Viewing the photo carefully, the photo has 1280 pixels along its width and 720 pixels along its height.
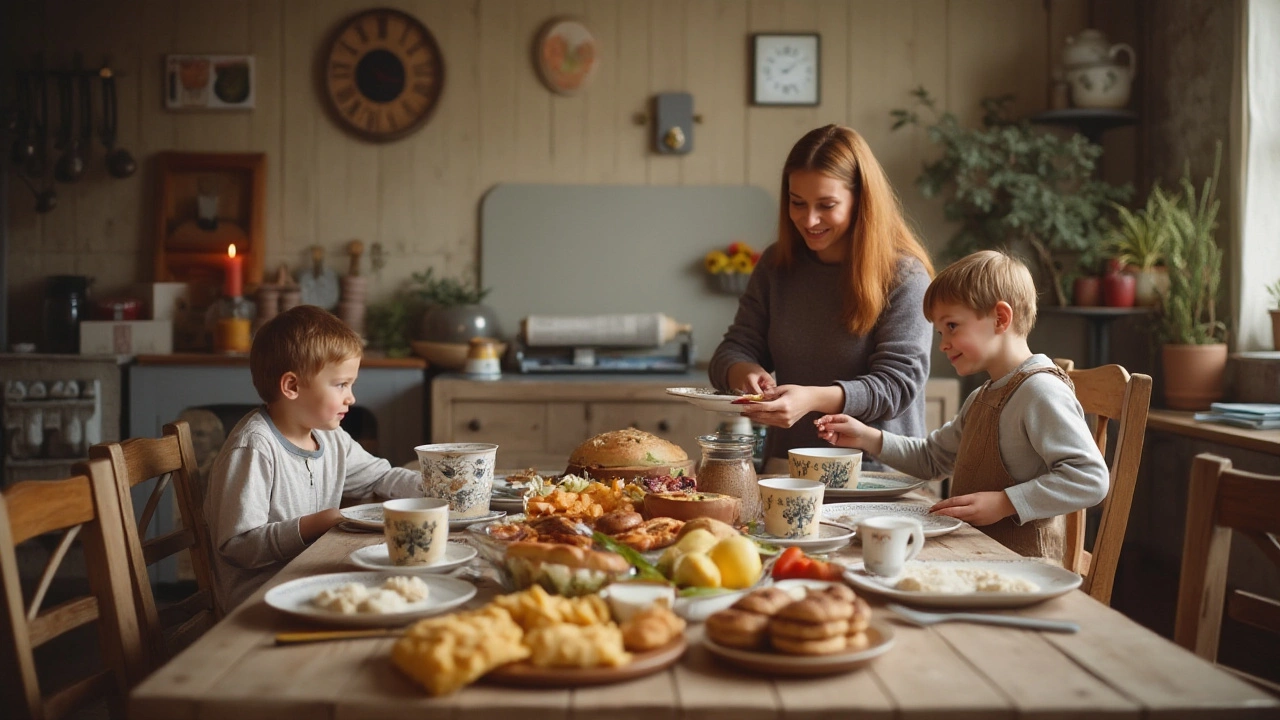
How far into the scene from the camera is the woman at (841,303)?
7.31ft

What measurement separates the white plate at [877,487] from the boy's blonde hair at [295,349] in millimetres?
843

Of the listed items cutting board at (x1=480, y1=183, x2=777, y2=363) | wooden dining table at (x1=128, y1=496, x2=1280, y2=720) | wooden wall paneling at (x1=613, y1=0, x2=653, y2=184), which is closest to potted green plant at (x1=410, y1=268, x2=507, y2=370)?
cutting board at (x1=480, y1=183, x2=777, y2=363)

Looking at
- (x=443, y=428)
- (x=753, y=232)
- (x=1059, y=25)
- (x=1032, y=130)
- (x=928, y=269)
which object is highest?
(x=1059, y=25)

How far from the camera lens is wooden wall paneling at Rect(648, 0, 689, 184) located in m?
4.15

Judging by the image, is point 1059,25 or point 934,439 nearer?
point 934,439

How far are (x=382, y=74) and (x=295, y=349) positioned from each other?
254 centimetres

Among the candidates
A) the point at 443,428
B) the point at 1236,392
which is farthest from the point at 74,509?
the point at 1236,392

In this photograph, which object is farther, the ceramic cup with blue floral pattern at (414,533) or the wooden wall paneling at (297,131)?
the wooden wall paneling at (297,131)

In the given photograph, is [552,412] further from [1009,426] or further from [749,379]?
[1009,426]

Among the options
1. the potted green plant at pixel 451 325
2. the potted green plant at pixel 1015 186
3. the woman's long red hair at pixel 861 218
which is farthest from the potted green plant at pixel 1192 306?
the potted green plant at pixel 451 325

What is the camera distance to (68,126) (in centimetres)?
407

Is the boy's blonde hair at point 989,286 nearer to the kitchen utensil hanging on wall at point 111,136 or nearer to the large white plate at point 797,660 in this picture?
the large white plate at point 797,660

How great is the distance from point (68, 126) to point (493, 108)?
5.21 ft

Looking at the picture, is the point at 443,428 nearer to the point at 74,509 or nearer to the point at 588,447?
the point at 588,447
